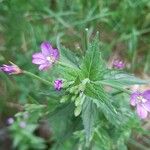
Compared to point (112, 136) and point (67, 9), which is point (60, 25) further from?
point (112, 136)

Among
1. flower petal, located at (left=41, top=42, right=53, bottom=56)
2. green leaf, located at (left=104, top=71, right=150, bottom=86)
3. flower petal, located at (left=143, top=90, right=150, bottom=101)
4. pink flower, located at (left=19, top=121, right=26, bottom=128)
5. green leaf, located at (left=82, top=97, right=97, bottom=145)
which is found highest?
flower petal, located at (left=41, top=42, right=53, bottom=56)

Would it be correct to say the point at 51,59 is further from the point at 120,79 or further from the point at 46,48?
the point at 120,79

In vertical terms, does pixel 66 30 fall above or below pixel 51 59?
above

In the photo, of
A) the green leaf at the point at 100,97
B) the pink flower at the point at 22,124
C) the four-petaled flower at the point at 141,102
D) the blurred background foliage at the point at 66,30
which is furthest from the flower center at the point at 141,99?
the pink flower at the point at 22,124

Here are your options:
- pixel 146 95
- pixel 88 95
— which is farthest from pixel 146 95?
pixel 88 95

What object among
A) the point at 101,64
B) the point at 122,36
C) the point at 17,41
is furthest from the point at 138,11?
the point at 101,64

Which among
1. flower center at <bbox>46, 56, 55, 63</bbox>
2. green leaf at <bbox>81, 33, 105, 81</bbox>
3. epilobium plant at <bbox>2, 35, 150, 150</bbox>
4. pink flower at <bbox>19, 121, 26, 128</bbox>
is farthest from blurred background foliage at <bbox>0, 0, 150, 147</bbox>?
green leaf at <bbox>81, 33, 105, 81</bbox>

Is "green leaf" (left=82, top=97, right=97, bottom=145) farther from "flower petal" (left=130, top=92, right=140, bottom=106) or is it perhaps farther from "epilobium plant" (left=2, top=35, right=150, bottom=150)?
"flower petal" (left=130, top=92, right=140, bottom=106)
